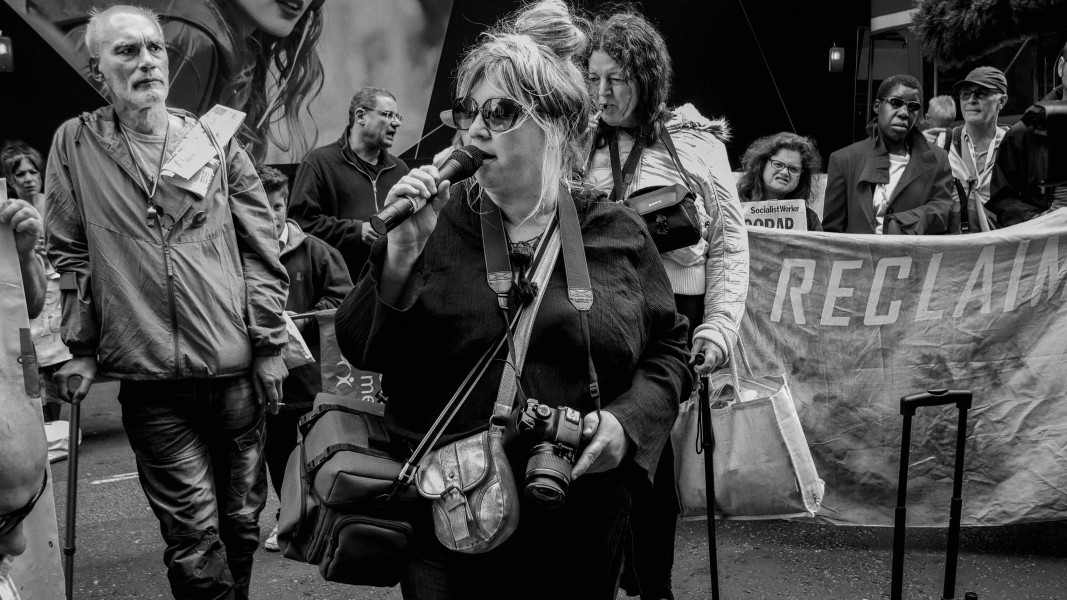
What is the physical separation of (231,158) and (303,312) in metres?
1.47

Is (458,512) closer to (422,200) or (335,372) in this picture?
(422,200)

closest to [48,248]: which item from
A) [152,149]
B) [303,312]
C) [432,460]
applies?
[152,149]

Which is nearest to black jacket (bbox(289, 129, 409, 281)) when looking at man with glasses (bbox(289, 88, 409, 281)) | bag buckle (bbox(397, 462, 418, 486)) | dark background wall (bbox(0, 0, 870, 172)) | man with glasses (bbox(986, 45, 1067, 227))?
man with glasses (bbox(289, 88, 409, 281))

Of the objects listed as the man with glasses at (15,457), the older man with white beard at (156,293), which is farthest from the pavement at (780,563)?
the man with glasses at (15,457)

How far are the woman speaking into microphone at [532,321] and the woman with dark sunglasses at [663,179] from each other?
121 centimetres

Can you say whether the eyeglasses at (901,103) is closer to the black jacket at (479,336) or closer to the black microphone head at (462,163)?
the black jacket at (479,336)

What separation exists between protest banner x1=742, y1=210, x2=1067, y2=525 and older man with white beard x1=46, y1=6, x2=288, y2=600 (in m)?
2.82

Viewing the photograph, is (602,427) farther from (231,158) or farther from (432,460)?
(231,158)

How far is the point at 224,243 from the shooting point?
145 inches

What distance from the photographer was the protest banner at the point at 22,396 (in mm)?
2715

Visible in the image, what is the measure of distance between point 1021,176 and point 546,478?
15.8ft

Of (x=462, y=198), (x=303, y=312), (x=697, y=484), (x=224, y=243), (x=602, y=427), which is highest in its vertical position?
(x=462, y=198)

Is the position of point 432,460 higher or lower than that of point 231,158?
lower

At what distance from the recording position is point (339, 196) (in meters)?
6.45
